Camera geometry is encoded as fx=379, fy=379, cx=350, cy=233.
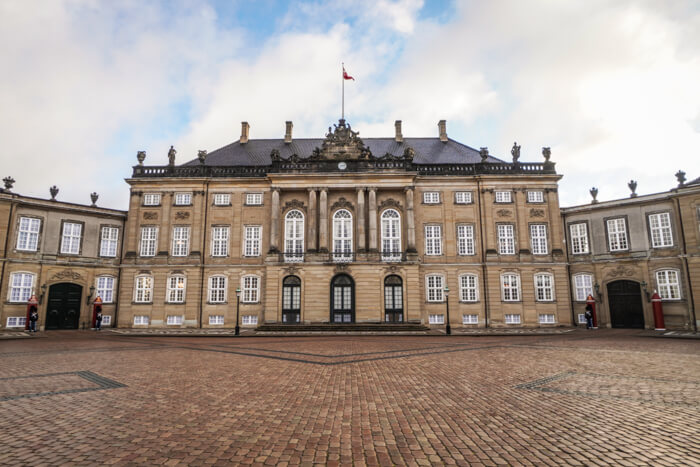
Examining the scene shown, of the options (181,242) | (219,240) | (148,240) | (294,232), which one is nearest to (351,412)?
(294,232)

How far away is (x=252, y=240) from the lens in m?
34.6

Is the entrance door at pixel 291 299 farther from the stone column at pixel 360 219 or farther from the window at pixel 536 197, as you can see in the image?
the window at pixel 536 197

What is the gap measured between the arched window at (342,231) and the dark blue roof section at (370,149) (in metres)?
8.87

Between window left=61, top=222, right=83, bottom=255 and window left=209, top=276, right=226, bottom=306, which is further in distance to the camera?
window left=209, top=276, right=226, bottom=306

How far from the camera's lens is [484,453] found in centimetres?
519

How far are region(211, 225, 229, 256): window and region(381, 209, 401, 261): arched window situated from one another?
14372mm

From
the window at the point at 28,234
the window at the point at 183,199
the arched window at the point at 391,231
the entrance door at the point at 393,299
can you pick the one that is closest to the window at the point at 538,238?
the arched window at the point at 391,231

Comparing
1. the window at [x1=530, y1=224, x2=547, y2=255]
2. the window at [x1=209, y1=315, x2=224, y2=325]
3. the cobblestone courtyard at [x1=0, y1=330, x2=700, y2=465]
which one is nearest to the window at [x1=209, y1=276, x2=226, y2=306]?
the window at [x1=209, y1=315, x2=224, y2=325]

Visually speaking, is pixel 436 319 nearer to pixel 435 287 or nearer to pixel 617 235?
pixel 435 287

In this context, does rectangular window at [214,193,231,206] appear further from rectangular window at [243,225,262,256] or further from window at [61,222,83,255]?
window at [61,222,83,255]

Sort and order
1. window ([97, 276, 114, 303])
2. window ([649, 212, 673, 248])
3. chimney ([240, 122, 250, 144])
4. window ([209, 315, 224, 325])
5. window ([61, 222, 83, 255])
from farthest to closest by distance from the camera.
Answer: chimney ([240, 122, 250, 144]) < window ([97, 276, 114, 303]) < window ([209, 315, 224, 325]) < window ([61, 222, 83, 255]) < window ([649, 212, 673, 248])

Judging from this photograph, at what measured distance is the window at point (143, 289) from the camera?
33406 millimetres

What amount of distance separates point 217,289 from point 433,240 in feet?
65.0

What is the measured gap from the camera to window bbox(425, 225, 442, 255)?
33.9 metres
